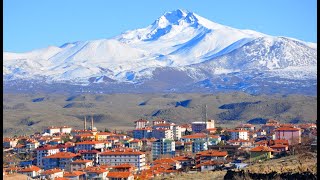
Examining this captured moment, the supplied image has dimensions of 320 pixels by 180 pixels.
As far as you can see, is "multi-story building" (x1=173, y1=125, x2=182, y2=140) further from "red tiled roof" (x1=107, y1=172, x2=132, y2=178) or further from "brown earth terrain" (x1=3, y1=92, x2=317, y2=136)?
"red tiled roof" (x1=107, y1=172, x2=132, y2=178)

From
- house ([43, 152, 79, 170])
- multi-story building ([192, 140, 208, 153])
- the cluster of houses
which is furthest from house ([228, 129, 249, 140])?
house ([43, 152, 79, 170])

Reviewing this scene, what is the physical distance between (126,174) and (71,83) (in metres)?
74.4

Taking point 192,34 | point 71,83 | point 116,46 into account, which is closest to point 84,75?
point 71,83

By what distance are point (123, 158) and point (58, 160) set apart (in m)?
1.77

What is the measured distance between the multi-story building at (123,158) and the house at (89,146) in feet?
8.26

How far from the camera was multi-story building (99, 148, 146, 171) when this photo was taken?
68.1 feet

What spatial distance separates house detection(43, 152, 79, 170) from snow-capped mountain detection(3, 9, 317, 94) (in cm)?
5940

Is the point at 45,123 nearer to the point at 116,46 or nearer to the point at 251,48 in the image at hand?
the point at 251,48

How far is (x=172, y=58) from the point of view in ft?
346

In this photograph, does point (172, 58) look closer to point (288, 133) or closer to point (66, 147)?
point (288, 133)

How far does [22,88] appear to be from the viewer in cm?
8438

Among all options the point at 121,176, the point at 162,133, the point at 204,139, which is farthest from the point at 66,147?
the point at 121,176

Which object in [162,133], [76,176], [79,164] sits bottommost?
[76,176]

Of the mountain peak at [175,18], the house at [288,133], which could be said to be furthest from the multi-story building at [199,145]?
the mountain peak at [175,18]
